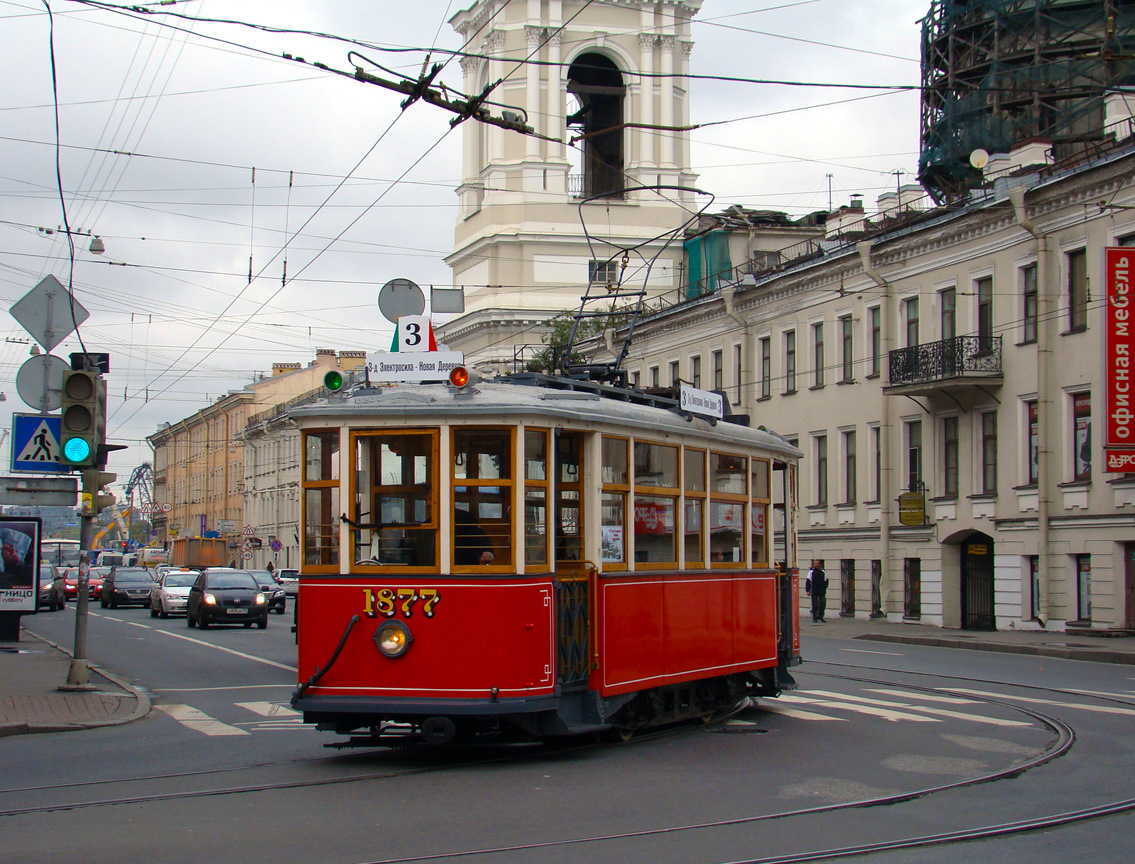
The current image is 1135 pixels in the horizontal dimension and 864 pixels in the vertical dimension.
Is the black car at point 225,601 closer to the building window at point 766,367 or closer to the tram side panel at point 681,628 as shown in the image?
Answer: the building window at point 766,367

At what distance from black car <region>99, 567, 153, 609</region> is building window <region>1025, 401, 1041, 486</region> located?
30.1m

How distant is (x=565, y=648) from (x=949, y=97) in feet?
140

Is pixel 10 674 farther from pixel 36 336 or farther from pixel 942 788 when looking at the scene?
pixel 942 788

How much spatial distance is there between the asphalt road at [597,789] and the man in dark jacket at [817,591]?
842 inches

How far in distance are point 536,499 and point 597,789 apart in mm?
2192

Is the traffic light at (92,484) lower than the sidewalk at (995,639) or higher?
higher

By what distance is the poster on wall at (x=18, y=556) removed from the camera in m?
24.1

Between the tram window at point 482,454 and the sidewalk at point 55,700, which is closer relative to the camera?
the tram window at point 482,454

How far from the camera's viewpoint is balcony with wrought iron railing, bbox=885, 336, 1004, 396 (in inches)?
1326

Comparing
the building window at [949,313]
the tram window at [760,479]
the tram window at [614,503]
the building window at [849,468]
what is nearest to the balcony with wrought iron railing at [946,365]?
the building window at [949,313]

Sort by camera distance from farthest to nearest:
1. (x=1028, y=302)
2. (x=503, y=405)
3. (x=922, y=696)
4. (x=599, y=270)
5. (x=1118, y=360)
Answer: (x=1028, y=302), (x=1118, y=360), (x=599, y=270), (x=922, y=696), (x=503, y=405)

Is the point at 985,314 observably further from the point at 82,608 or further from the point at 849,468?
→ the point at 82,608

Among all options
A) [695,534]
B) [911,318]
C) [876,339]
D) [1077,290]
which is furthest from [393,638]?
[876,339]

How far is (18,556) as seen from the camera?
24.2 metres
